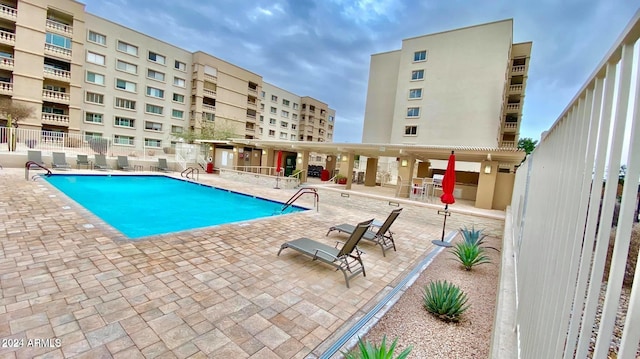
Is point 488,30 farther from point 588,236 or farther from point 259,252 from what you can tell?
point 588,236

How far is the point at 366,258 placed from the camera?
20.7 feet

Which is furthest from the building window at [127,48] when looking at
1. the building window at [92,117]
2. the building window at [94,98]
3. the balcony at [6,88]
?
the balcony at [6,88]

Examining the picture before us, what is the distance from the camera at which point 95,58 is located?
2950cm

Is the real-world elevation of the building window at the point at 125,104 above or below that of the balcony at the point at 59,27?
below

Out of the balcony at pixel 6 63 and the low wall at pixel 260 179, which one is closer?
the low wall at pixel 260 179

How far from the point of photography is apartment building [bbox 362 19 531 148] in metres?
23.7

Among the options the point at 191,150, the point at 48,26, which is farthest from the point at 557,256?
the point at 48,26

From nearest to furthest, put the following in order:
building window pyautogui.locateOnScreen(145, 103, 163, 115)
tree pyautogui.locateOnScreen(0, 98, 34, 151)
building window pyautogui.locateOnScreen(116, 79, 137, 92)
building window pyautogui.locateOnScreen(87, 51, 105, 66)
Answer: tree pyautogui.locateOnScreen(0, 98, 34, 151) < building window pyautogui.locateOnScreen(87, 51, 105, 66) < building window pyautogui.locateOnScreen(116, 79, 137, 92) < building window pyautogui.locateOnScreen(145, 103, 163, 115)

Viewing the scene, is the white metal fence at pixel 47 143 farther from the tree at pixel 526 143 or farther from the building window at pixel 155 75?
the tree at pixel 526 143

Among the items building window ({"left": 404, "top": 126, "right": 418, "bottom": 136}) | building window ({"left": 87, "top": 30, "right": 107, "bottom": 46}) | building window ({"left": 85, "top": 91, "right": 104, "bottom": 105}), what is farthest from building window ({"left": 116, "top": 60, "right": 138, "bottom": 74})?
building window ({"left": 404, "top": 126, "right": 418, "bottom": 136})

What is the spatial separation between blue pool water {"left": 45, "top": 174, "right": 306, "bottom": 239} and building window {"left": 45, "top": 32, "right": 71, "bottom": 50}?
19319 mm

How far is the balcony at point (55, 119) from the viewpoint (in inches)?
1026

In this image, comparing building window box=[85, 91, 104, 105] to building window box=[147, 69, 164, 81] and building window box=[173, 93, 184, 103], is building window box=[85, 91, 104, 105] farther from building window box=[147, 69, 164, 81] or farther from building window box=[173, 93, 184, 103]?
building window box=[173, 93, 184, 103]

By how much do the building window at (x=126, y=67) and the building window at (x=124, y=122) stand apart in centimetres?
542
